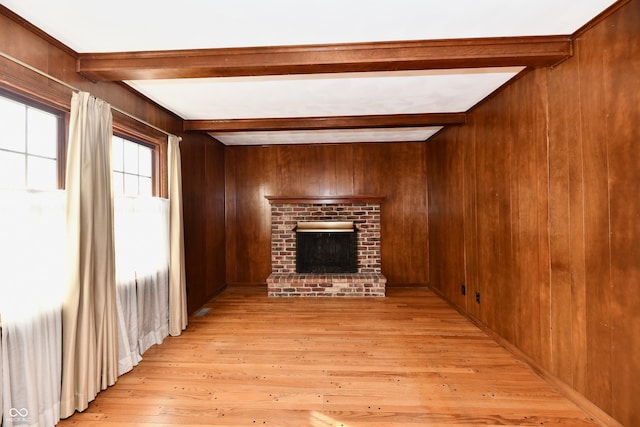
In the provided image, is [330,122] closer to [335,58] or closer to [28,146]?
[335,58]

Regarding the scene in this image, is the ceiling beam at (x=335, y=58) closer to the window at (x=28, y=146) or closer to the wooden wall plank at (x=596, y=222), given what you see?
the wooden wall plank at (x=596, y=222)

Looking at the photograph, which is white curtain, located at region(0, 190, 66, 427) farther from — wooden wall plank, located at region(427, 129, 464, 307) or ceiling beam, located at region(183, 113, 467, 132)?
wooden wall plank, located at region(427, 129, 464, 307)

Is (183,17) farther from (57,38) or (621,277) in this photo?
(621,277)

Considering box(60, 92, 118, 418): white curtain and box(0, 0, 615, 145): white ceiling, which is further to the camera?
box(60, 92, 118, 418): white curtain

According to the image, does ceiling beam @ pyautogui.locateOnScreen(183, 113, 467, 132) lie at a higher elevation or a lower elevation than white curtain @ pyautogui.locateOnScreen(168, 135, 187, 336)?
higher

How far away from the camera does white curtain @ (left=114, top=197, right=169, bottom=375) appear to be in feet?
7.88

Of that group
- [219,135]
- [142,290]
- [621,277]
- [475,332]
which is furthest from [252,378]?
[219,135]

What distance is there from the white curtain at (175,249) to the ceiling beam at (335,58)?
1080 mm

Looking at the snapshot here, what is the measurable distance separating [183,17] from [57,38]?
3.09 feet

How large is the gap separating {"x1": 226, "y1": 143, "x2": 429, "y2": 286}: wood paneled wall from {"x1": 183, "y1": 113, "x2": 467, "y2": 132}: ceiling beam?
1.29 m

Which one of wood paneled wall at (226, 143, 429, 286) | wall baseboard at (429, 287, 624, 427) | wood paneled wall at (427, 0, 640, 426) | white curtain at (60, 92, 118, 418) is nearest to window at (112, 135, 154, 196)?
white curtain at (60, 92, 118, 418)

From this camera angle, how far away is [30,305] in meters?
1.67

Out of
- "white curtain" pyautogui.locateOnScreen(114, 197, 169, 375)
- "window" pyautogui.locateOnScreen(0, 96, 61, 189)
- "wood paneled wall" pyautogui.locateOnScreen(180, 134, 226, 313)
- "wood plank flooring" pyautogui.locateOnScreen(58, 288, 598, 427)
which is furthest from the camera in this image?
"wood paneled wall" pyautogui.locateOnScreen(180, 134, 226, 313)

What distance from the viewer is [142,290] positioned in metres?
2.68
